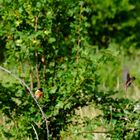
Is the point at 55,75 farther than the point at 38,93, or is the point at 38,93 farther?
the point at 55,75

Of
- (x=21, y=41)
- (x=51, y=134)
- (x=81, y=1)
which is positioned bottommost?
(x=51, y=134)

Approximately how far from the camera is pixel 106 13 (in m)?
10.1

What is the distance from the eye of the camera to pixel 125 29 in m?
10.4

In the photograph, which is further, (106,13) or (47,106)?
(106,13)

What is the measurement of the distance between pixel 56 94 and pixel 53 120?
17 cm

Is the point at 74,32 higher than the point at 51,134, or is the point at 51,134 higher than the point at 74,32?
the point at 74,32

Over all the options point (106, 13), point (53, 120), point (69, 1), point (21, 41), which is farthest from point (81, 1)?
point (106, 13)

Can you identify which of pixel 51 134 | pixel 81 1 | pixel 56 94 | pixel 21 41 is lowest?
pixel 51 134

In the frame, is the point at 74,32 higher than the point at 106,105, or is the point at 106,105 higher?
the point at 74,32

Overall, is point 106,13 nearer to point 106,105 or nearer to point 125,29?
point 125,29

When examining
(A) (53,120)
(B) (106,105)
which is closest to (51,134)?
(A) (53,120)

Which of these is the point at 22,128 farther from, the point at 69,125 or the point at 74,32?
the point at 74,32

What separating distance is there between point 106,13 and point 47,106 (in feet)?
22.8

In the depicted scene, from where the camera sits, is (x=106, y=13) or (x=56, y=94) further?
(x=106, y=13)
